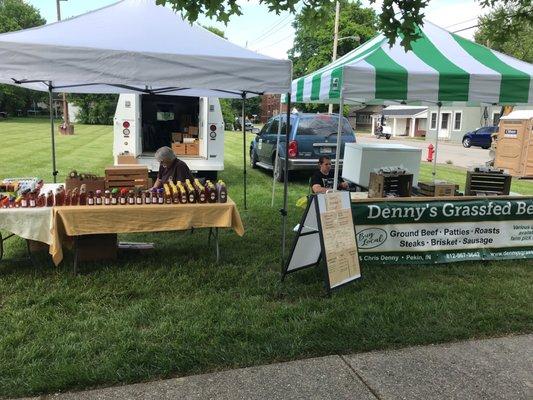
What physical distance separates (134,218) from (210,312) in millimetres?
1349

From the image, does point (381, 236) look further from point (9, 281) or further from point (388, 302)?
point (9, 281)

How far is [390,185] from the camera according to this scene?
21.4 feet

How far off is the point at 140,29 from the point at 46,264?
277 centimetres

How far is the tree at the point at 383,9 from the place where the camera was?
3.24 meters

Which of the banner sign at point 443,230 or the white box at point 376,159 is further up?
the white box at point 376,159

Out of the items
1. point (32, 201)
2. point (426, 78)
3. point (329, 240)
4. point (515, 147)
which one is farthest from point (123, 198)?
point (515, 147)

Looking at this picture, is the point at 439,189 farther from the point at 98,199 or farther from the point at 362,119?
the point at 362,119

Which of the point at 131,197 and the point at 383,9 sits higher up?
the point at 383,9

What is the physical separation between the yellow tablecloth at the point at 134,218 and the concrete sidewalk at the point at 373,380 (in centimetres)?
196

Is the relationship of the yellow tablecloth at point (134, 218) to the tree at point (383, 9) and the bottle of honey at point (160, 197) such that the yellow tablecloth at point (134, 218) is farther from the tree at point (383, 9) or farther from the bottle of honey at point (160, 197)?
the tree at point (383, 9)

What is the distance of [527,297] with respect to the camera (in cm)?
459

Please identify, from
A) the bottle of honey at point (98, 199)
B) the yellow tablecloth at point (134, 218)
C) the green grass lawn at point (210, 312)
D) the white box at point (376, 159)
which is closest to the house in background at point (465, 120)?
the white box at point (376, 159)

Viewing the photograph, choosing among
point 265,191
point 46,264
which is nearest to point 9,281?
point 46,264

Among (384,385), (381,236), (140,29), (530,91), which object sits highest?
(140,29)
